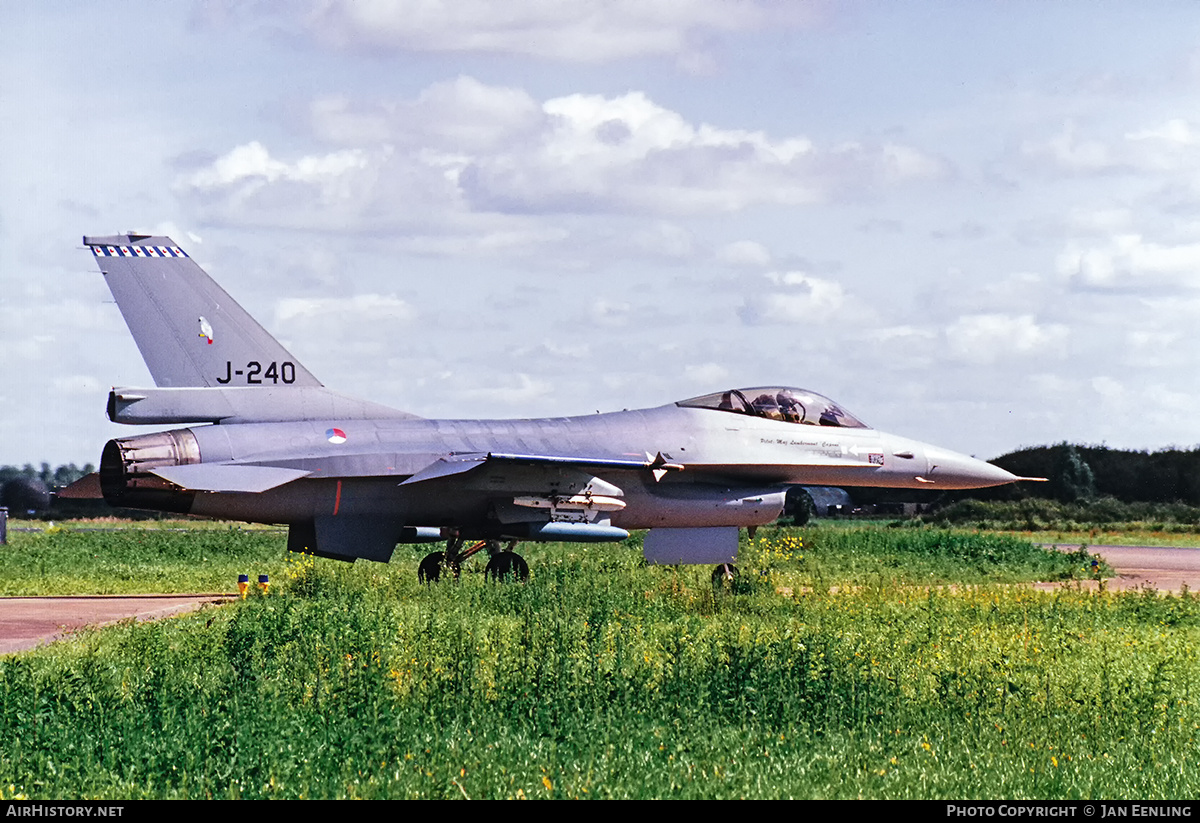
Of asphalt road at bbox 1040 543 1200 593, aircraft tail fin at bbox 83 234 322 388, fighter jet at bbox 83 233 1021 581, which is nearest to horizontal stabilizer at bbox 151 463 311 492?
fighter jet at bbox 83 233 1021 581

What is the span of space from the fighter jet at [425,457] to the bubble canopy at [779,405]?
0.09ft

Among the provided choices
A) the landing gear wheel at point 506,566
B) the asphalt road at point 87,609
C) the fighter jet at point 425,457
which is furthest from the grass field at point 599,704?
the landing gear wheel at point 506,566

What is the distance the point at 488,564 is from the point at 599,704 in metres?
10.7

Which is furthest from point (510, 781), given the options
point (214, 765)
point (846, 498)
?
point (846, 498)

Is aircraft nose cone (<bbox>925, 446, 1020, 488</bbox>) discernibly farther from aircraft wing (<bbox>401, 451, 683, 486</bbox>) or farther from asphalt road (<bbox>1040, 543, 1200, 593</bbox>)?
aircraft wing (<bbox>401, 451, 683, 486</bbox>)

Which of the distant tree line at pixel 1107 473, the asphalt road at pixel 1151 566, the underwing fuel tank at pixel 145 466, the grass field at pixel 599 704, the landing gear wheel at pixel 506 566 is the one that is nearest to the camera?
the grass field at pixel 599 704

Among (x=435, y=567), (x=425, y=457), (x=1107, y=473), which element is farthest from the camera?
(x=1107, y=473)

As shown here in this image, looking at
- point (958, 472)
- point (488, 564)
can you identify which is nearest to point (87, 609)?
point (488, 564)

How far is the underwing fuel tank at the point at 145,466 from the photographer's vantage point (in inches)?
679

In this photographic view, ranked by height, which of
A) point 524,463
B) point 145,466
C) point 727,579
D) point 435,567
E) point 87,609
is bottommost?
point 87,609

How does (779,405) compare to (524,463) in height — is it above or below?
above

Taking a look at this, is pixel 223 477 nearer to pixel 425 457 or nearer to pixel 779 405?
pixel 425 457

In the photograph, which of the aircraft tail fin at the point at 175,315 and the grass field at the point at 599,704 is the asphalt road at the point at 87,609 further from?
the aircraft tail fin at the point at 175,315

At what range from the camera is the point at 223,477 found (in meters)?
17.3
